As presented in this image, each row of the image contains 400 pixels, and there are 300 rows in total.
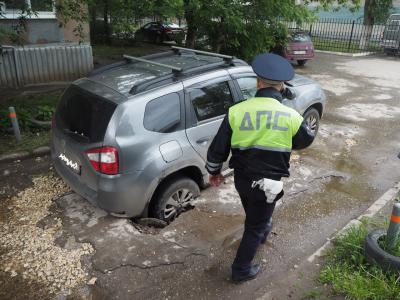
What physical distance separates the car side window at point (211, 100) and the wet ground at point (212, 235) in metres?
1.06

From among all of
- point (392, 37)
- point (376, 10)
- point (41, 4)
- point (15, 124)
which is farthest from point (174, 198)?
point (376, 10)

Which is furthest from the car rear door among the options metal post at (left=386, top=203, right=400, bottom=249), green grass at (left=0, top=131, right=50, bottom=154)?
green grass at (left=0, top=131, right=50, bottom=154)

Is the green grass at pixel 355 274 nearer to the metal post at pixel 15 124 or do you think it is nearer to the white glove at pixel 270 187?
the white glove at pixel 270 187

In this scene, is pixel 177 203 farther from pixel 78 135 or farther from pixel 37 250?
pixel 37 250

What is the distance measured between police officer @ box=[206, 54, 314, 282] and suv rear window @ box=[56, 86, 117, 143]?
1185 mm

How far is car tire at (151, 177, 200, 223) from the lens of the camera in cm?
391

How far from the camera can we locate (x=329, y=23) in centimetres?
2162

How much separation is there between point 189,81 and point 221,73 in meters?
0.54

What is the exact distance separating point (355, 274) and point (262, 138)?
1.48 metres

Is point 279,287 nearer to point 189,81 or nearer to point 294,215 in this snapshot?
point 294,215

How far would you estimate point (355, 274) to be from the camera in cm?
314

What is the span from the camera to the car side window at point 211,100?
409 cm

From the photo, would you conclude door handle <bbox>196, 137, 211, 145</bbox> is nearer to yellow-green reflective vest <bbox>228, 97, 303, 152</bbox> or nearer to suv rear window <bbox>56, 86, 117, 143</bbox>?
suv rear window <bbox>56, 86, 117, 143</bbox>

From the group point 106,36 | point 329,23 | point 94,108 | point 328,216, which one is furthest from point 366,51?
point 94,108
